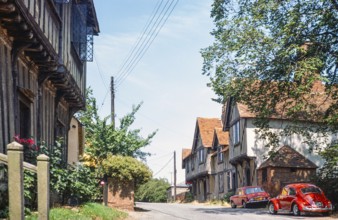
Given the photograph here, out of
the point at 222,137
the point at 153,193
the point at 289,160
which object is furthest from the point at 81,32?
the point at 153,193

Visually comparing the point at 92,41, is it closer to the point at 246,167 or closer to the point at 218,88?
the point at 218,88

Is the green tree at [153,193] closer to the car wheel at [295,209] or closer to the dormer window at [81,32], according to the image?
the car wheel at [295,209]

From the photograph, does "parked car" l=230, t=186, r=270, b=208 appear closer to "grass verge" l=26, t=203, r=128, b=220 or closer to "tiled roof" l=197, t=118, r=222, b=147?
"grass verge" l=26, t=203, r=128, b=220

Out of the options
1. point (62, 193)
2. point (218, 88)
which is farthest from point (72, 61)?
A: point (218, 88)

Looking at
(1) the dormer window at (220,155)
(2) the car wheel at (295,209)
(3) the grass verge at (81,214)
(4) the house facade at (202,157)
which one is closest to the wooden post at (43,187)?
(3) the grass verge at (81,214)

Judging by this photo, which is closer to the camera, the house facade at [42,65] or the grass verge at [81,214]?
the grass verge at [81,214]

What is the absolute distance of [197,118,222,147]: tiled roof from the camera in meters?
54.8

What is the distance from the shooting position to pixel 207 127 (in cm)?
5697

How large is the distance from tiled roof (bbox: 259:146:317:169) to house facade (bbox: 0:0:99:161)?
1926 centimetres

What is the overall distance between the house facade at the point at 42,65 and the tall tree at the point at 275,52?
24.9 ft

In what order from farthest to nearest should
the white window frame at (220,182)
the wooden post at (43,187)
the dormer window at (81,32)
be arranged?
the white window frame at (220,182) → the dormer window at (81,32) → the wooden post at (43,187)

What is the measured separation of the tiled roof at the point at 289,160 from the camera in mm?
35688

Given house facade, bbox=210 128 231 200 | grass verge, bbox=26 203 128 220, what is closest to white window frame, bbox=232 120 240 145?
house facade, bbox=210 128 231 200

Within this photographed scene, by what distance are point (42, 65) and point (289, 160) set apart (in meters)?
26.1
